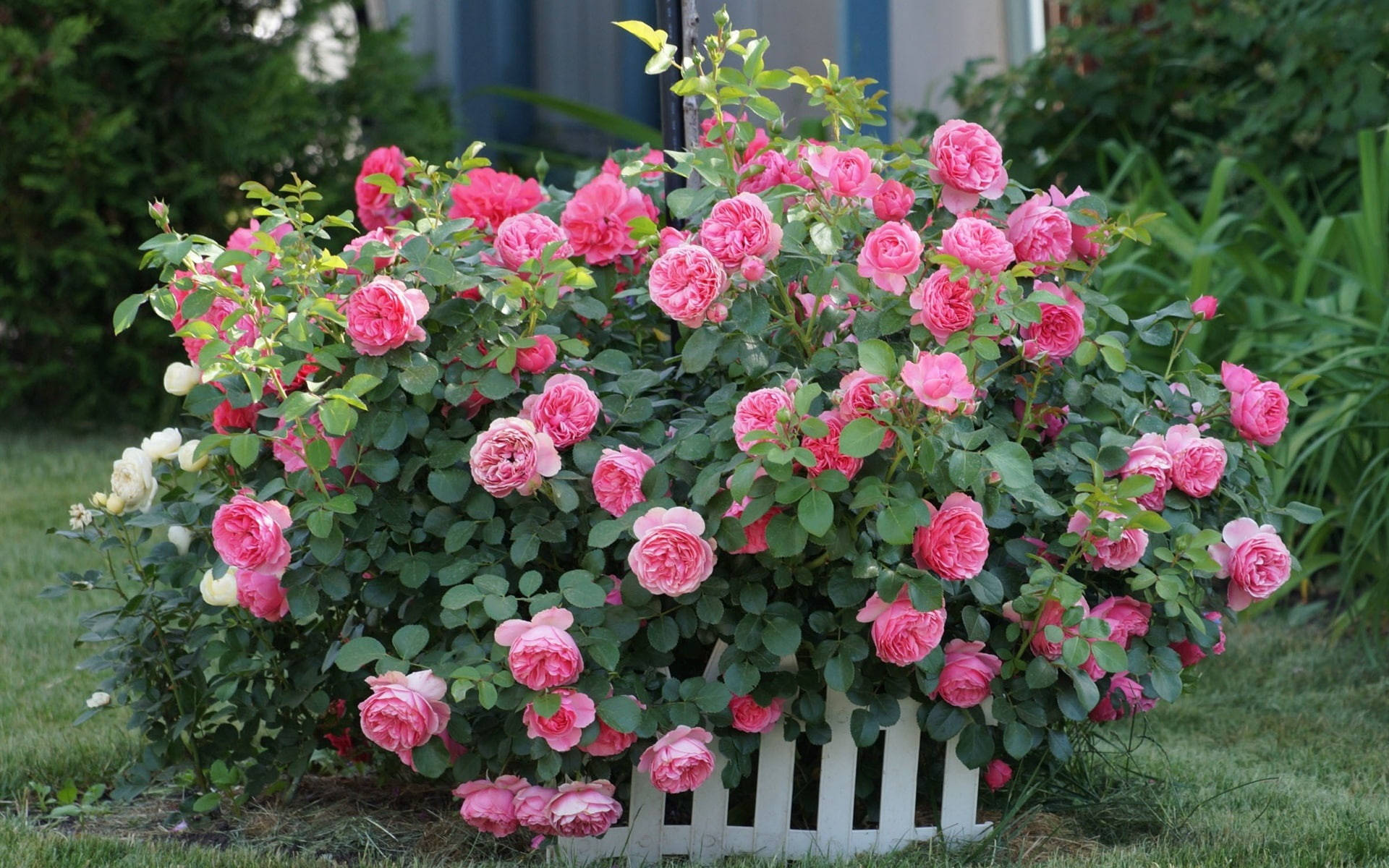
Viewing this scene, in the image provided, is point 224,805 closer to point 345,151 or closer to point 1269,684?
point 1269,684

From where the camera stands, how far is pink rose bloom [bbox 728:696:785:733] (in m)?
1.78

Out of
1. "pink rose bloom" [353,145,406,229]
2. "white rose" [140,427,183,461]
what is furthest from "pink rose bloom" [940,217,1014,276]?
"white rose" [140,427,183,461]

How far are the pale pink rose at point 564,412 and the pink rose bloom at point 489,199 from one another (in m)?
0.50

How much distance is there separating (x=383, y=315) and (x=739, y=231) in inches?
18.6

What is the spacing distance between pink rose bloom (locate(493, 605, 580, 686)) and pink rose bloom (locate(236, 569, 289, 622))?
365 mm

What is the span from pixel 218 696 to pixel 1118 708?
4.21ft

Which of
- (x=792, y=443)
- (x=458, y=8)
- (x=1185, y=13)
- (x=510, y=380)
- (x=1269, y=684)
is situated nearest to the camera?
(x=792, y=443)

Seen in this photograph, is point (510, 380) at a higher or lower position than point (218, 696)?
higher

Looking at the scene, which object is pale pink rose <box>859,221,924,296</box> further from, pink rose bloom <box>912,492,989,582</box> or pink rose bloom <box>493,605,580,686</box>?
pink rose bloom <box>493,605,580,686</box>

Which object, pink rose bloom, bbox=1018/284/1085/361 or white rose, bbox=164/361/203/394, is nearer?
pink rose bloom, bbox=1018/284/1085/361

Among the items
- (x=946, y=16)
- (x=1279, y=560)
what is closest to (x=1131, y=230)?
(x=1279, y=560)

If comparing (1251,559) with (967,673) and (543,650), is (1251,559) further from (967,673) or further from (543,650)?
(543,650)

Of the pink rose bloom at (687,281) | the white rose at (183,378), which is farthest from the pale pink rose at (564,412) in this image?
the white rose at (183,378)

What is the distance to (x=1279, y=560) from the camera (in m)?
1.87
